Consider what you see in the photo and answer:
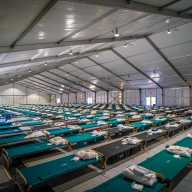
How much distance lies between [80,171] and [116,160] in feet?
3.38

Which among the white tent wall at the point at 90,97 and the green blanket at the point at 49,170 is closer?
the green blanket at the point at 49,170

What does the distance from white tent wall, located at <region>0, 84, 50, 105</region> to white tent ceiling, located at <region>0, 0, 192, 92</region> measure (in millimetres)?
13979

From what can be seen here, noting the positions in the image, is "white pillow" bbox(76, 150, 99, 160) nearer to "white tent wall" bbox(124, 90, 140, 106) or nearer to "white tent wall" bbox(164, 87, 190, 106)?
"white tent wall" bbox(164, 87, 190, 106)

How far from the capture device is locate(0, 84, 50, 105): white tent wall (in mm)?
30206

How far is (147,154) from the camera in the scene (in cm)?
507

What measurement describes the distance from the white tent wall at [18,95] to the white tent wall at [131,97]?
18.6m

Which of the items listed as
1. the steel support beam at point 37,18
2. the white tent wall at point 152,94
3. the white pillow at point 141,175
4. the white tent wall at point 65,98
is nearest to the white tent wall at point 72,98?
the white tent wall at point 65,98

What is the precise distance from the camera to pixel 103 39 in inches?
327

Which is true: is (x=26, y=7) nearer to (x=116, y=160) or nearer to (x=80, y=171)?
(x=80, y=171)

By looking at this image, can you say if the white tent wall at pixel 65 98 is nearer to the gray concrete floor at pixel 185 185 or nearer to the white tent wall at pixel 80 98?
the white tent wall at pixel 80 98

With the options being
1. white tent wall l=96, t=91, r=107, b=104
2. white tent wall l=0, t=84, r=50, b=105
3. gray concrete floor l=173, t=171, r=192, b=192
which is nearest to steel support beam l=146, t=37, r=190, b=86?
gray concrete floor l=173, t=171, r=192, b=192

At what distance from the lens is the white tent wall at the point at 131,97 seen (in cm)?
2039

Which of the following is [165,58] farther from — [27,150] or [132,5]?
[27,150]

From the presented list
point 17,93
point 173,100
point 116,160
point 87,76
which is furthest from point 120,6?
point 17,93
